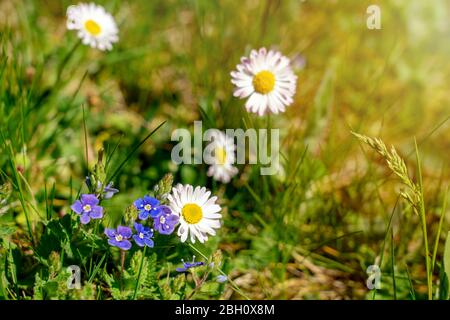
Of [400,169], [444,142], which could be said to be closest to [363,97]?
[444,142]

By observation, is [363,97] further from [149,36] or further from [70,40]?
[70,40]

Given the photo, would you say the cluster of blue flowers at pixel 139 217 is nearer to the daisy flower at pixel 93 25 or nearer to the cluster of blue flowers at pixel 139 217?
the cluster of blue flowers at pixel 139 217

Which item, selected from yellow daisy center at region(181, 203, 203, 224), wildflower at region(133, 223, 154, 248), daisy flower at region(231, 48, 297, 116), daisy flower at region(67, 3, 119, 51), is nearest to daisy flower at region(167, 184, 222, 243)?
yellow daisy center at region(181, 203, 203, 224)

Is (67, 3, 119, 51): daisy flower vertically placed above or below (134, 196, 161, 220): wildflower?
above

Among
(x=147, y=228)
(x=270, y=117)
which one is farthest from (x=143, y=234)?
(x=270, y=117)

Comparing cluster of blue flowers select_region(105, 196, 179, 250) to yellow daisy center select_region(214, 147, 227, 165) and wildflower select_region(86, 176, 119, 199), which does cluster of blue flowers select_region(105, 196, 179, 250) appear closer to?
wildflower select_region(86, 176, 119, 199)
